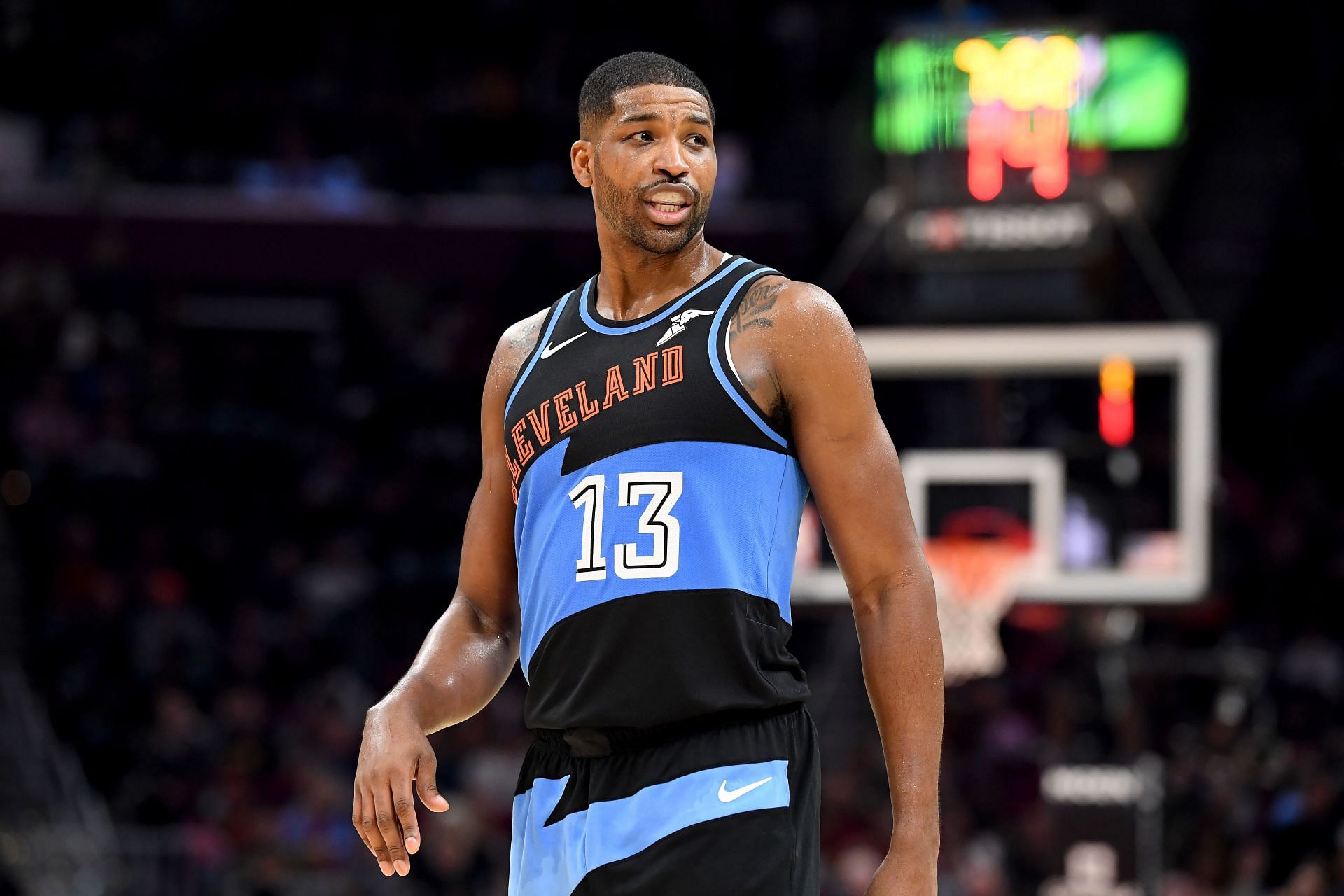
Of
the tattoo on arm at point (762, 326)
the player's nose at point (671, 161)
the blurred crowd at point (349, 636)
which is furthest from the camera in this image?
the blurred crowd at point (349, 636)

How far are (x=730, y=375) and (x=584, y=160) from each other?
585mm

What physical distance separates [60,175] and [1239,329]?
11408 millimetres

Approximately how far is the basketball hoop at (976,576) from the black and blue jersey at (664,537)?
6.28m

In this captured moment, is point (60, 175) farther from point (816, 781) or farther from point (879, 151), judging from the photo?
point (816, 781)

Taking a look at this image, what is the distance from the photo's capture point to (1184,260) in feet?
57.0

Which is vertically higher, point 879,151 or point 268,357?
point 879,151

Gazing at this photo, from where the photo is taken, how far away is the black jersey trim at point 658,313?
313cm

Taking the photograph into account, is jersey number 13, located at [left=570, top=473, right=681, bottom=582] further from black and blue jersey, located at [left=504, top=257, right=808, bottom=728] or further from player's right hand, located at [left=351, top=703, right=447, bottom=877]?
player's right hand, located at [left=351, top=703, right=447, bottom=877]

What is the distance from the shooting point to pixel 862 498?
9.68 feet

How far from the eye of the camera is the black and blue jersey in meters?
2.90

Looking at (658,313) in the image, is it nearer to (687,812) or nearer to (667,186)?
(667,186)

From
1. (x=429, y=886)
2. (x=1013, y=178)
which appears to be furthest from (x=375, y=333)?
(x=1013, y=178)

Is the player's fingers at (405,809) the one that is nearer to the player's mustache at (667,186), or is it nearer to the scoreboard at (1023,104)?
the player's mustache at (667,186)

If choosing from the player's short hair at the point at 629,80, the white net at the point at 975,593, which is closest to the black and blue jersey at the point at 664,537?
the player's short hair at the point at 629,80
